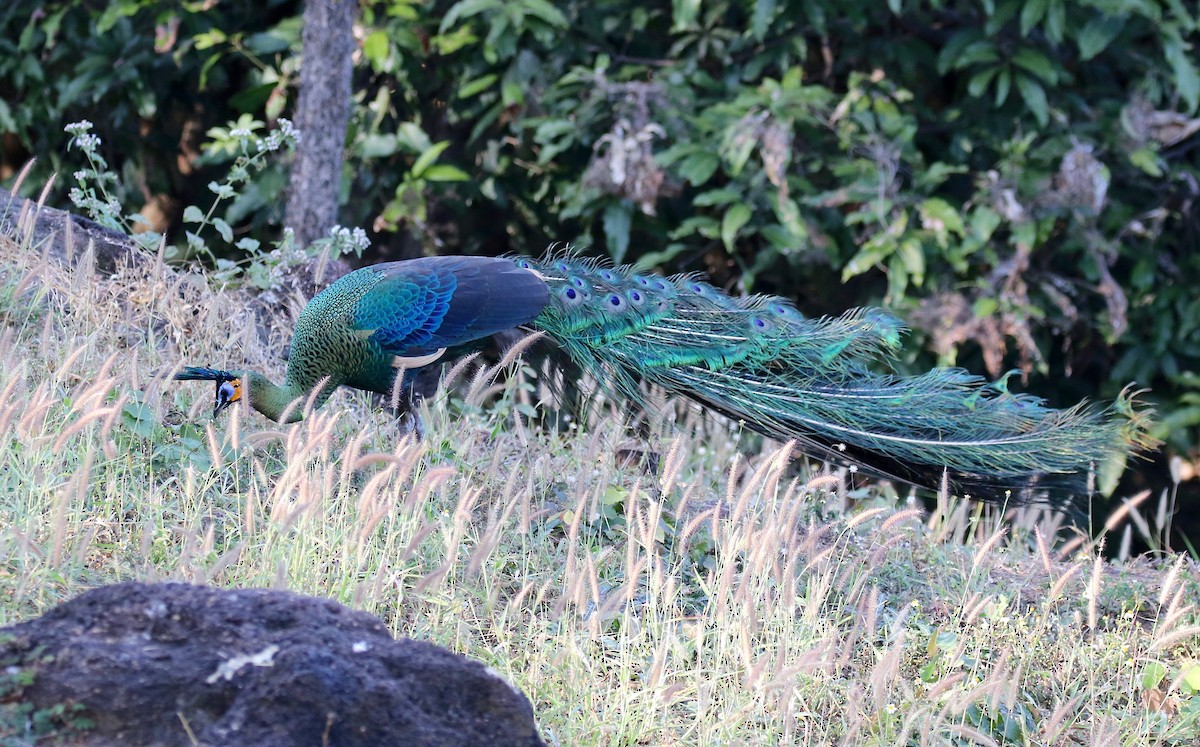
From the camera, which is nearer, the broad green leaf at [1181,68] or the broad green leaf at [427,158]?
the broad green leaf at [1181,68]

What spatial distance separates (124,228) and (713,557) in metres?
3.78

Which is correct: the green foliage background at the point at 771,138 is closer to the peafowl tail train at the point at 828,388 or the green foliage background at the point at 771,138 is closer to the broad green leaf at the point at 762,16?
the broad green leaf at the point at 762,16

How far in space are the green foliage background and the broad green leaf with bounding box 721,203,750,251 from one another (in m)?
0.02

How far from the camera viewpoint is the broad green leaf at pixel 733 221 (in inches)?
277

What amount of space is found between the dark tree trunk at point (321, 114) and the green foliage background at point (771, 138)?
45cm

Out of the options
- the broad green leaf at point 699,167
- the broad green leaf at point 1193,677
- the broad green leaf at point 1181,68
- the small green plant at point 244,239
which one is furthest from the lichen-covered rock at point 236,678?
the broad green leaf at point 1181,68

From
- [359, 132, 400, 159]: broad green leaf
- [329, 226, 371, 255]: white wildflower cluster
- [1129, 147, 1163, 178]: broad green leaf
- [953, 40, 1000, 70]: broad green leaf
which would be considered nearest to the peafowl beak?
[329, 226, 371, 255]: white wildflower cluster

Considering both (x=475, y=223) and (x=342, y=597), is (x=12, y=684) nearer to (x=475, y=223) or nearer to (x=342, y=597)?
(x=342, y=597)

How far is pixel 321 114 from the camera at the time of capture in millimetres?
6973

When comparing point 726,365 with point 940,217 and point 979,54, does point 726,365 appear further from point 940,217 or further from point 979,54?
point 979,54

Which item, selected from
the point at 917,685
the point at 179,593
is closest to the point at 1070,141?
the point at 917,685

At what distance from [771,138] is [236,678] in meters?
4.92

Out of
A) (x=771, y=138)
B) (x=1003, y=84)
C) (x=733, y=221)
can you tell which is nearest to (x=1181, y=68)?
(x=1003, y=84)

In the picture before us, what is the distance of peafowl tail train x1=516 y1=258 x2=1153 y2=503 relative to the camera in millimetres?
5102
